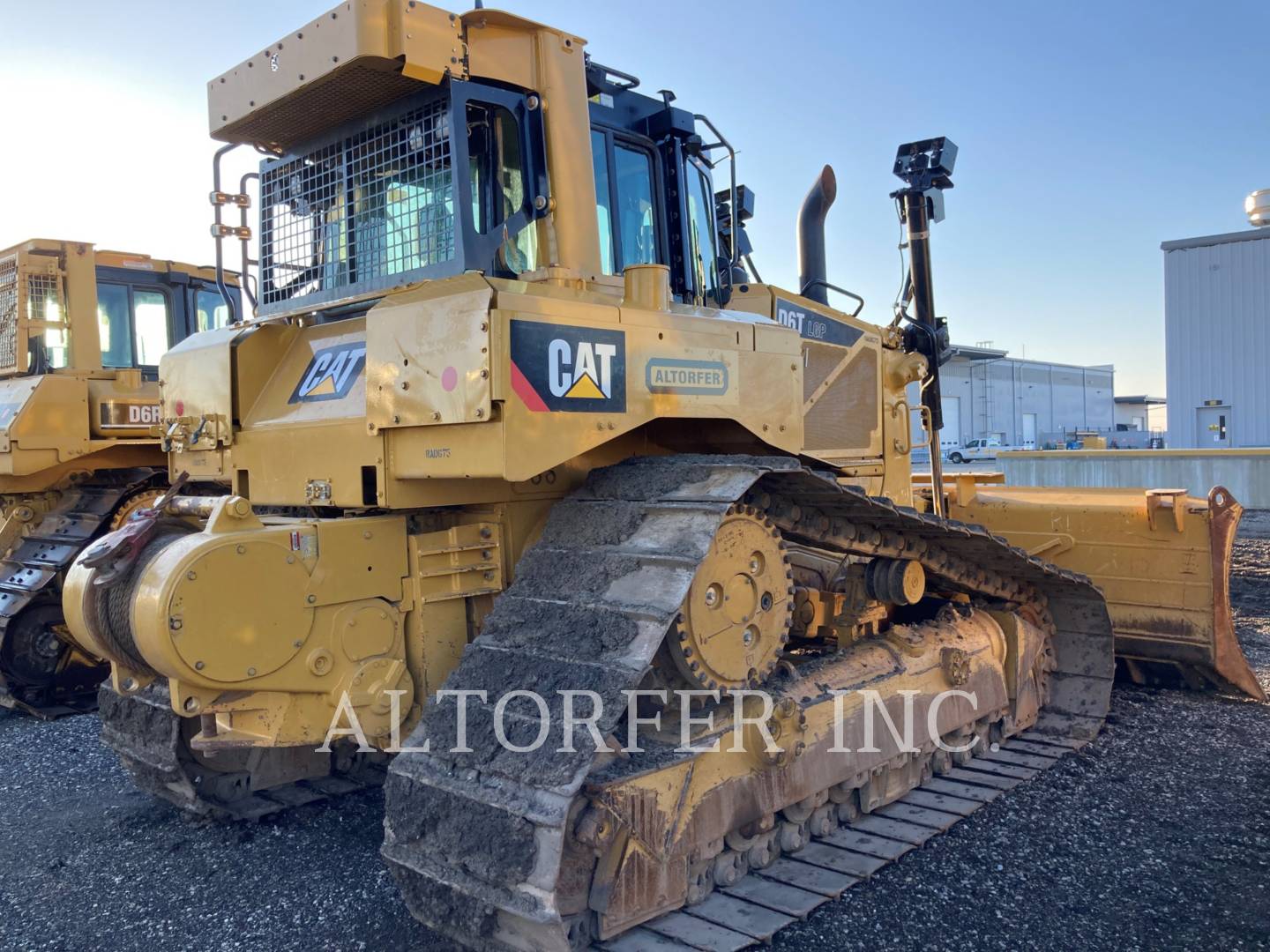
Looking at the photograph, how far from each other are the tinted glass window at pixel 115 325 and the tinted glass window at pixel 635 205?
21.3 feet

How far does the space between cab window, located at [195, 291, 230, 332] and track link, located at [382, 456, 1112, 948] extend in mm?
7111

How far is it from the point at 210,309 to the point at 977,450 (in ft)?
126

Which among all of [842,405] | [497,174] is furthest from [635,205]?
[842,405]

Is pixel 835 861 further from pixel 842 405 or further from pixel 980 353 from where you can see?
pixel 980 353

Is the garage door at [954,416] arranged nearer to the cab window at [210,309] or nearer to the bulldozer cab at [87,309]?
the cab window at [210,309]

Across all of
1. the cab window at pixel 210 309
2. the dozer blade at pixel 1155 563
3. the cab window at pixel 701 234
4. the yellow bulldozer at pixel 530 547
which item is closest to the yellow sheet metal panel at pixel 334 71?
the yellow bulldozer at pixel 530 547

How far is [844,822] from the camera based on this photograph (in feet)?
14.4

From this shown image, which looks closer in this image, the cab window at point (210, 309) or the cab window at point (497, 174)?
the cab window at point (497, 174)

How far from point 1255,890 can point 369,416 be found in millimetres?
3623

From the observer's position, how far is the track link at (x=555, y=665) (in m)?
2.97

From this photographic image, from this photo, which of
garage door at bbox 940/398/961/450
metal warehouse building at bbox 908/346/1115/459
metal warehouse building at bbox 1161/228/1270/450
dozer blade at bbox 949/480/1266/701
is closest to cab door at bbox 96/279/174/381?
dozer blade at bbox 949/480/1266/701

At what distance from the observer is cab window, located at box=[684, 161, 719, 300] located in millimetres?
4762

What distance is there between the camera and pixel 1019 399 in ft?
190

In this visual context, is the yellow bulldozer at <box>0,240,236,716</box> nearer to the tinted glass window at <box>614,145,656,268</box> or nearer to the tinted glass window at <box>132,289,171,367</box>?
the tinted glass window at <box>132,289,171,367</box>
